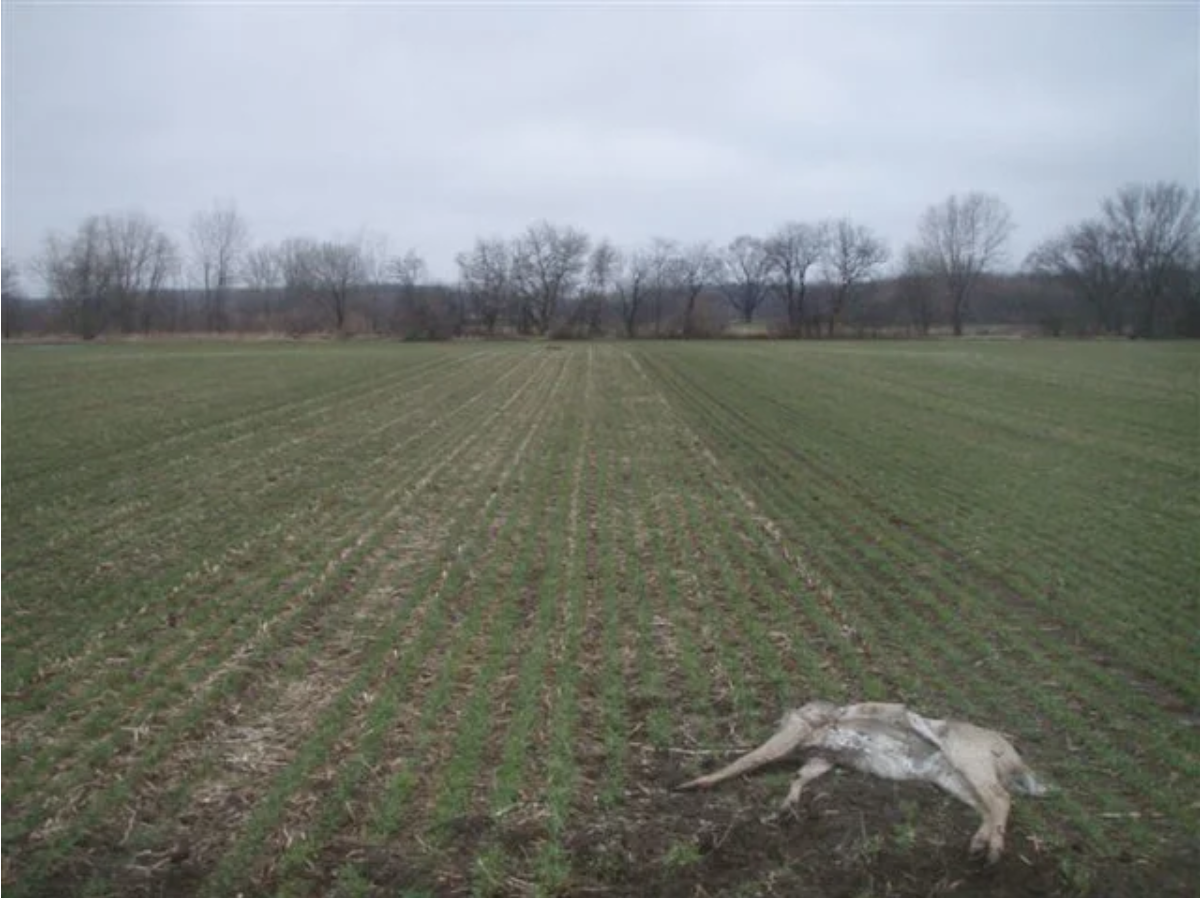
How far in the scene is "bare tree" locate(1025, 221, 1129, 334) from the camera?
86.1m

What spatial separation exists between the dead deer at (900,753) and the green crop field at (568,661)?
5.4 inches

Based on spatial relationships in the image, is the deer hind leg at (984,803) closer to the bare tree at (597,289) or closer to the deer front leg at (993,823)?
the deer front leg at (993,823)

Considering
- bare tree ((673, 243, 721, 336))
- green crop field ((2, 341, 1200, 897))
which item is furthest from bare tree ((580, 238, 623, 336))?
green crop field ((2, 341, 1200, 897))

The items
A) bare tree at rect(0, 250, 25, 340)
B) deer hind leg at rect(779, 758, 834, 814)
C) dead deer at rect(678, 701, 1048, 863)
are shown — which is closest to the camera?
deer hind leg at rect(779, 758, 834, 814)

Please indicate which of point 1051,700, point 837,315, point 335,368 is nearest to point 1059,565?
point 1051,700

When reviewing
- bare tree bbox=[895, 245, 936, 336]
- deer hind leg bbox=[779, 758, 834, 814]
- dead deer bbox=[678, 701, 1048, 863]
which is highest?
bare tree bbox=[895, 245, 936, 336]

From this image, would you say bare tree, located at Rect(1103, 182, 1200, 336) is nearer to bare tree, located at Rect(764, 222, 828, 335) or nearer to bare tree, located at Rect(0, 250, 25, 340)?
bare tree, located at Rect(764, 222, 828, 335)

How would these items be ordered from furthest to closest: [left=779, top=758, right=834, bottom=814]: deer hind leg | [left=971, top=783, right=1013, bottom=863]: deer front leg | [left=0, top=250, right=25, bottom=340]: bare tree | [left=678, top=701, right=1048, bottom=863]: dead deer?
[left=0, top=250, right=25, bottom=340]: bare tree < [left=678, top=701, right=1048, bottom=863]: dead deer < [left=779, top=758, right=834, bottom=814]: deer hind leg < [left=971, top=783, right=1013, bottom=863]: deer front leg

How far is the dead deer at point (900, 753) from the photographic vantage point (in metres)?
4.50

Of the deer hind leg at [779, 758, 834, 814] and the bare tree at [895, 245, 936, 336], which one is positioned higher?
Answer: the bare tree at [895, 245, 936, 336]

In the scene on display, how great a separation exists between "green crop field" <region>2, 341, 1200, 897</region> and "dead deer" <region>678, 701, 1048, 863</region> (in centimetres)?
Result: 14

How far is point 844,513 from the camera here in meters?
10.8

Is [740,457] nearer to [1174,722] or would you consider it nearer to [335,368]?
[1174,722]

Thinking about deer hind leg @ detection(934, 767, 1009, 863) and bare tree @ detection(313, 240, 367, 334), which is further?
bare tree @ detection(313, 240, 367, 334)
